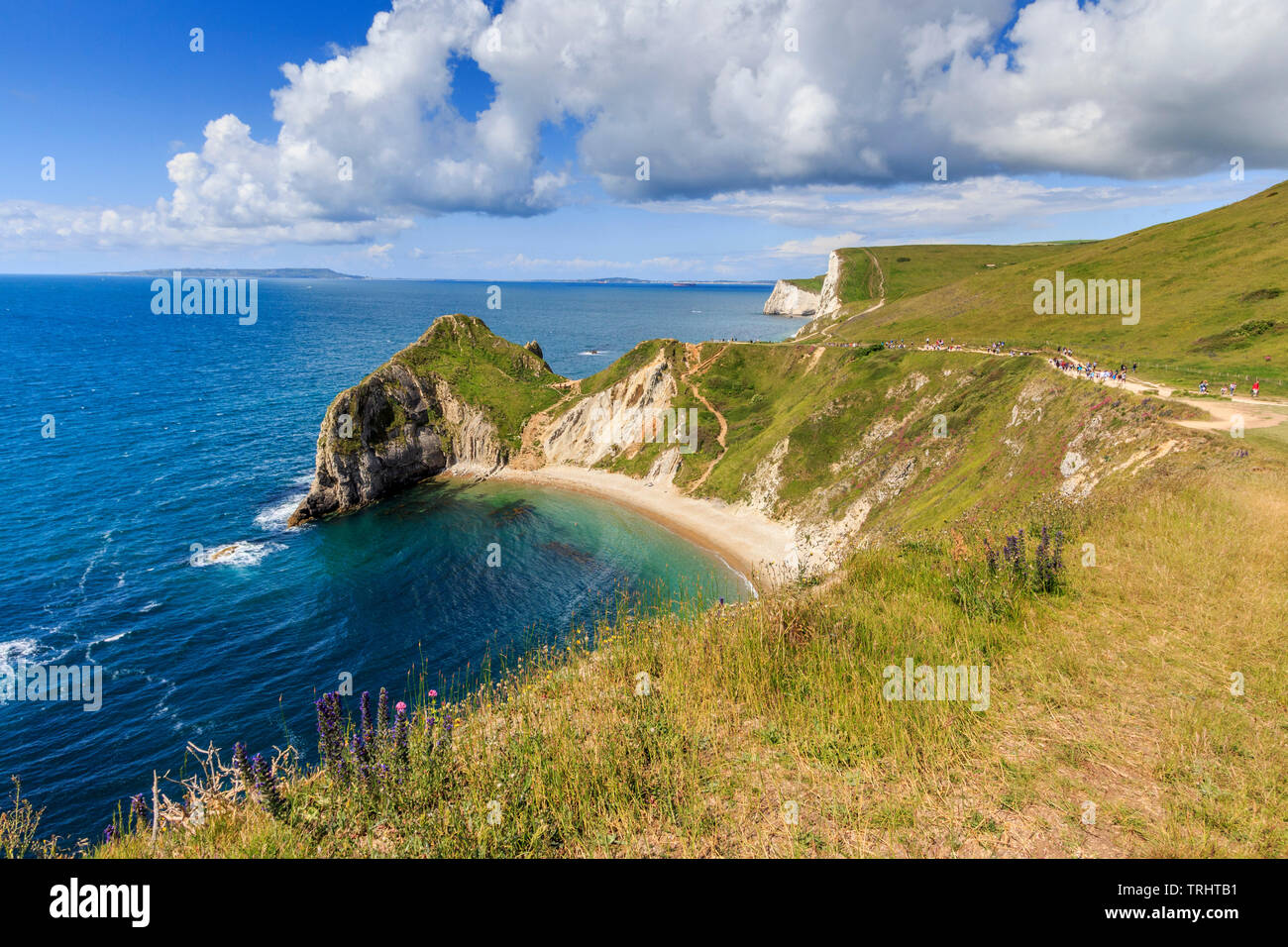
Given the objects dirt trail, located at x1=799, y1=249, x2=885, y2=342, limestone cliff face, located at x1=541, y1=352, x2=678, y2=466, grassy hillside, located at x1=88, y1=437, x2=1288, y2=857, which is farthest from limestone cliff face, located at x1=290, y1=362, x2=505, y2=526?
dirt trail, located at x1=799, y1=249, x2=885, y2=342

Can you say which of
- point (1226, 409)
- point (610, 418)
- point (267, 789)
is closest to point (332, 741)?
point (267, 789)

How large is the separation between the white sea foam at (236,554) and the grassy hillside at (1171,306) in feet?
285

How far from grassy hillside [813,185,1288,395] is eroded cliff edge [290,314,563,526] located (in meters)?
67.0

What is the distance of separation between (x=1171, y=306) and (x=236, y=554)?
386 ft

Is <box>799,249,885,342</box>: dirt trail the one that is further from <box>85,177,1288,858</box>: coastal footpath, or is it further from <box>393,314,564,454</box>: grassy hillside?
<box>85,177,1288,858</box>: coastal footpath

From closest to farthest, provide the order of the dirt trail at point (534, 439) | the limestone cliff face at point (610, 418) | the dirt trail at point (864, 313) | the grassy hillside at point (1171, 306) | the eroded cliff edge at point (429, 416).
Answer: the grassy hillside at point (1171, 306) → the eroded cliff edge at point (429, 416) → the limestone cliff face at point (610, 418) → the dirt trail at point (534, 439) → the dirt trail at point (864, 313)

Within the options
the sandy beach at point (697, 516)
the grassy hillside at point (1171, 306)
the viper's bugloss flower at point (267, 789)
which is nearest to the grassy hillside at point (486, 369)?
the sandy beach at point (697, 516)

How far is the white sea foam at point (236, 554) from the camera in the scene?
184ft

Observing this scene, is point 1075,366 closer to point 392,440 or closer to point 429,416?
point 429,416

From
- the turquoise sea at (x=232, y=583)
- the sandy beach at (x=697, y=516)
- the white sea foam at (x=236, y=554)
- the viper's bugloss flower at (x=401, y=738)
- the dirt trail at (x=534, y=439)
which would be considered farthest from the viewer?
the dirt trail at (x=534, y=439)

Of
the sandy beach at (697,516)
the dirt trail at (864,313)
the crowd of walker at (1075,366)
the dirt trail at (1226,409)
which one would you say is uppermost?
the dirt trail at (864,313)

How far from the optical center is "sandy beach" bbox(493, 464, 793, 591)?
60000mm

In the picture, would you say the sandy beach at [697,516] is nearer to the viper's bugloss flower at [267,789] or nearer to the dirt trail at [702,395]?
the dirt trail at [702,395]

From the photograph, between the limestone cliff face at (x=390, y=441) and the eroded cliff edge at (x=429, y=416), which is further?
the eroded cliff edge at (x=429, y=416)
